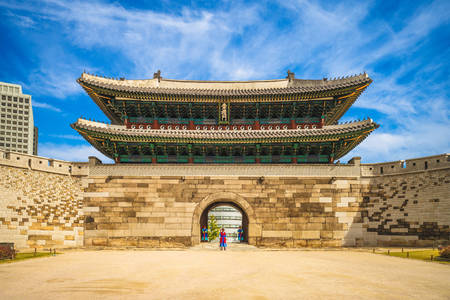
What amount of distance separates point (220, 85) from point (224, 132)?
6.05 metres

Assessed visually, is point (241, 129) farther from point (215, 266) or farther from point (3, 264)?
point (3, 264)

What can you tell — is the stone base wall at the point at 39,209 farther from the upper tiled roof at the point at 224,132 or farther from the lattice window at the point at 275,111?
the lattice window at the point at 275,111

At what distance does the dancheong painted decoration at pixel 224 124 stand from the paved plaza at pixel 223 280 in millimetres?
9541

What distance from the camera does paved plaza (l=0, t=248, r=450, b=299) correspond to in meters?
7.50

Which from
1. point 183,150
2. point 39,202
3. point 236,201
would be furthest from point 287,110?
point 39,202

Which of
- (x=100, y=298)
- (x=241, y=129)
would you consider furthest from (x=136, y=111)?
(x=100, y=298)

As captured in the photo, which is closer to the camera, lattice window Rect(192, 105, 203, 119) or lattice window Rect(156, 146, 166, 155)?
lattice window Rect(156, 146, 166, 155)

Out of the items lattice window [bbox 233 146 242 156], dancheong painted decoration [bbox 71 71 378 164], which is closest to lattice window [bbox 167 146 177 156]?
dancheong painted decoration [bbox 71 71 378 164]

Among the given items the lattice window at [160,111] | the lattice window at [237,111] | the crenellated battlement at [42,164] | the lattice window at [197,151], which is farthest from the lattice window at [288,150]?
the crenellated battlement at [42,164]

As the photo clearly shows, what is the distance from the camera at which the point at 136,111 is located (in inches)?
894

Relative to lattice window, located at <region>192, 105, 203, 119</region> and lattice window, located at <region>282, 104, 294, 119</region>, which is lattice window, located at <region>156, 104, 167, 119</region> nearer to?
lattice window, located at <region>192, 105, 203, 119</region>

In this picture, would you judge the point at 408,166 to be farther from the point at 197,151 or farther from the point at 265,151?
the point at 197,151

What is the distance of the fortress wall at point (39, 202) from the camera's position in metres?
17.6

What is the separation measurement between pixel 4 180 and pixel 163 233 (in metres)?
9.90
